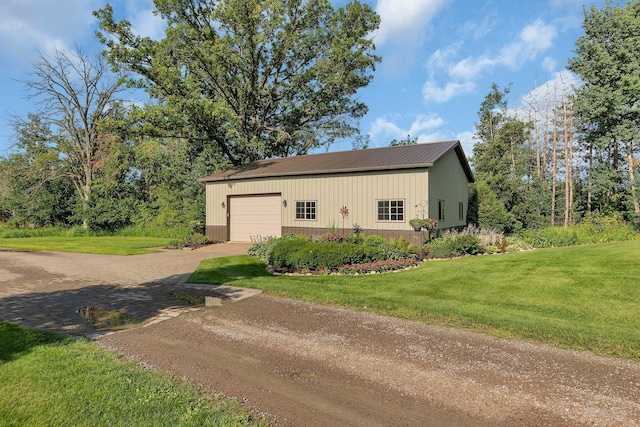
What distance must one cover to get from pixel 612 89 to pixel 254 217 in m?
A: 24.1

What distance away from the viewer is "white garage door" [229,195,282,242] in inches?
721

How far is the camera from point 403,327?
5.30m

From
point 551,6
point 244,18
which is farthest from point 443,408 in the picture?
point 244,18

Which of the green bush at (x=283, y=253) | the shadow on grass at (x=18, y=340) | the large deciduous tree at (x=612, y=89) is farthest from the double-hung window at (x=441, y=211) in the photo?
the shadow on grass at (x=18, y=340)

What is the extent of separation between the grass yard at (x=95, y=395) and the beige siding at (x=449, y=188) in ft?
42.5

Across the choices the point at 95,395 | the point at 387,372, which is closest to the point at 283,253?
the point at 387,372

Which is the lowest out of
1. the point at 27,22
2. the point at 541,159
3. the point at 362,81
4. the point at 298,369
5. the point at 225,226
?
the point at 298,369

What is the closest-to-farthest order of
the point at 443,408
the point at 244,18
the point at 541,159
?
the point at 443,408
the point at 244,18
the point at 541,159

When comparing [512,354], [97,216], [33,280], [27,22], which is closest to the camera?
[512,354]

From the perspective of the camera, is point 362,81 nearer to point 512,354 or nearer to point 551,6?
point 551,6

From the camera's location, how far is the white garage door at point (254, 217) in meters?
18.3

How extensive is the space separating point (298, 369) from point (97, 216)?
28222 millimetres

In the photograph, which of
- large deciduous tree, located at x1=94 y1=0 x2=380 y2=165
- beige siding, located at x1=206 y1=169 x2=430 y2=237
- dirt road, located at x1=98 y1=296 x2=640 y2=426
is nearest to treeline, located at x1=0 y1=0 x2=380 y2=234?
large deciduous tree, located at x1=94 y1=0 x2=380 y2=165

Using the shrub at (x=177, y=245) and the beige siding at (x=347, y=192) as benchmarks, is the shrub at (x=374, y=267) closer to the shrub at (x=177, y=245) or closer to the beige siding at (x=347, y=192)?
the beige siding at (x=347, y=192)
